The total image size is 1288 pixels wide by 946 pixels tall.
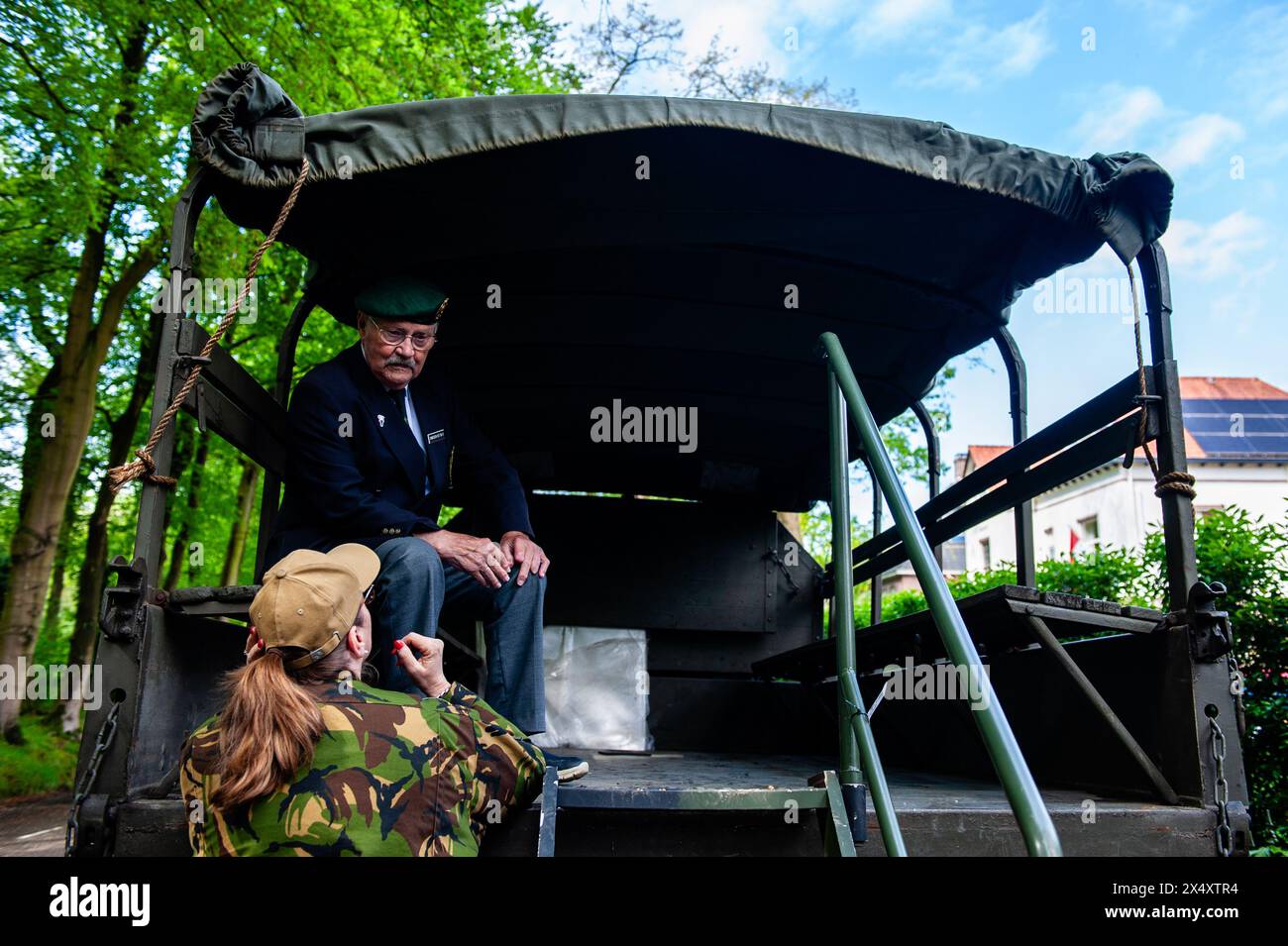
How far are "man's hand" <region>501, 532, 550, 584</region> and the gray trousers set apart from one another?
0.10 ft

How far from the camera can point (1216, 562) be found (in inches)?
262

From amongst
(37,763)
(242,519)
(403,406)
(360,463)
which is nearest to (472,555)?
(360,463)

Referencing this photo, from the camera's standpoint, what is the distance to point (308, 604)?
2.32m

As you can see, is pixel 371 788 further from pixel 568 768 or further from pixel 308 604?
pixel 568 768

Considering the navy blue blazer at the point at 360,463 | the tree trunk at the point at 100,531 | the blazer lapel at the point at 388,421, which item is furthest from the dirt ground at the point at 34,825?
the blazer lapel at the point at 388,421

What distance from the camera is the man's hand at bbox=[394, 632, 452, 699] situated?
8.71 ft

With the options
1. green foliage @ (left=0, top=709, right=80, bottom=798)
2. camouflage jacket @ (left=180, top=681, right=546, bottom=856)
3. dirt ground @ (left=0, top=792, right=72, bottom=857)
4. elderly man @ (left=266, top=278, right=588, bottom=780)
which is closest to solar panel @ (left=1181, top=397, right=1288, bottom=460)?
green foliage @ (left=0, top=709, right=80, bottom=798)

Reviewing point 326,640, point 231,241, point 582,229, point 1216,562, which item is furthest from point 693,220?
point 231,241

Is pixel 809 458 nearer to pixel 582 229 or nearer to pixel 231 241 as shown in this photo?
pixel 582 229

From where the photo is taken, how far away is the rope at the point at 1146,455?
2.90 m

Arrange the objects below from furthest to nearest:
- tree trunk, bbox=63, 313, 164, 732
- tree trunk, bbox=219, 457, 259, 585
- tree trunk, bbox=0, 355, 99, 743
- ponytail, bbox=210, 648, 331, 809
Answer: tree trunk, bbox=219, 457, 259, 585
tree trunk, bbox=63, 313, 164, 732
tree trunk, bbox=0, 355, 99, 743
ponytail, bbox=210, 648, 331, 809

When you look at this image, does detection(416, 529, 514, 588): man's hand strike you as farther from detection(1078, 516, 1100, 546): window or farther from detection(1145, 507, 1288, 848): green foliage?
detection(1078, 516, 1100, 546): window

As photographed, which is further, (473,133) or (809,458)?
(809,458)
